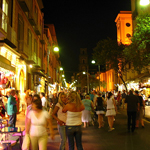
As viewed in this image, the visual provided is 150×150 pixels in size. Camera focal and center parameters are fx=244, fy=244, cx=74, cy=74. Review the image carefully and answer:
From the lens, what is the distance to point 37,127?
5.04 metres

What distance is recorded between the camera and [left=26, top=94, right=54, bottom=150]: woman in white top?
16.4 feet

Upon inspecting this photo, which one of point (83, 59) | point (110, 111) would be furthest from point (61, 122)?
point (83, 59)

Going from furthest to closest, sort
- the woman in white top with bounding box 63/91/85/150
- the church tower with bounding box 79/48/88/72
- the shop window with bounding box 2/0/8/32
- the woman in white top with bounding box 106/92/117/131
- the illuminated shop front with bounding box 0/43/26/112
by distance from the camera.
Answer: the church tower with bounding box 79/48/88/72, the shop window with bounding box 2/0/8/32, the illuminated shop front with bounding box 0/43/26/112, the woman in white top with bounding box 106/92/117/131, the woman in white top with bounding box 63/91/85/150

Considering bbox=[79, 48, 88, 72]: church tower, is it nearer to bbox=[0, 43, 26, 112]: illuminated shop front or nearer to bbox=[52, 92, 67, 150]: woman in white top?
bbox=[0, 43, 26, 112]: illuminated shop front

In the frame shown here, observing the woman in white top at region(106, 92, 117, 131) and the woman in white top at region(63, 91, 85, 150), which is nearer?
the woman in white top at region(63, 91, 85, 150)

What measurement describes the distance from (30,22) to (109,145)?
1843cm

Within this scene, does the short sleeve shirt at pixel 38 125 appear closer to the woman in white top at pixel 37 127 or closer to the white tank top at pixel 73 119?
the woman in white top at pixel 37 127

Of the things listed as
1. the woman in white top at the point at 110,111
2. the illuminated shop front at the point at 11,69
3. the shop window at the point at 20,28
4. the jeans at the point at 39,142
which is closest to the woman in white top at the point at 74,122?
the jeans at the point at 39,142

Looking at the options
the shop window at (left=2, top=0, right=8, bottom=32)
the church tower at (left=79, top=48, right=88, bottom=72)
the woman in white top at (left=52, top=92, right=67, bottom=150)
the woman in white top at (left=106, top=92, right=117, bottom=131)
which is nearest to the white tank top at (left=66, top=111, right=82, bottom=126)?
the woman in white top at (left=52, top=92, right=67, bottom=150)

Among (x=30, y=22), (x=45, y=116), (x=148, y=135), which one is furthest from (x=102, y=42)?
(x=45, y=116)

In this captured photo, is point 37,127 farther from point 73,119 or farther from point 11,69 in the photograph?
point 11,69

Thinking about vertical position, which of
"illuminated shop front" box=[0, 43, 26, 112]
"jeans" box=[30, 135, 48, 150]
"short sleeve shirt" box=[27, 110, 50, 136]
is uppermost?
"illuminated shop front" box=[0, 43, 26, 112]

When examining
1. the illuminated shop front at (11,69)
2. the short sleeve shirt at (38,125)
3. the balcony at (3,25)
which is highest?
the balcony at (3,25)

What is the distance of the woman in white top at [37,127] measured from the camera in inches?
197
